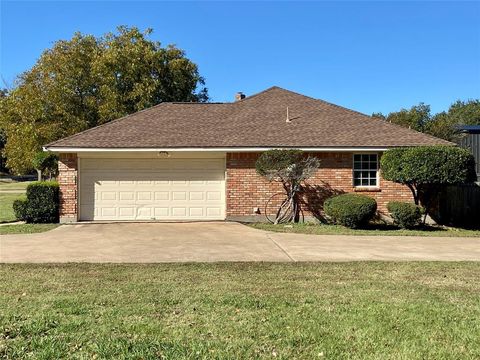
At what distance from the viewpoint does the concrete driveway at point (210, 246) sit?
9180mm

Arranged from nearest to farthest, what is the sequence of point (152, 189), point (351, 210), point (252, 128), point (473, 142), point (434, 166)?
point (434, 166), point (351, 210), point (152, 189), point (252, 128), point (473, 142)

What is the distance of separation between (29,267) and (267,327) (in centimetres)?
489

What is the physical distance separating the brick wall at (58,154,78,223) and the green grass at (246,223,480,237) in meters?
5.85

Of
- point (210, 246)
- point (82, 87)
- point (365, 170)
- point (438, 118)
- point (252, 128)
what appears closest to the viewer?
point (210, 246)

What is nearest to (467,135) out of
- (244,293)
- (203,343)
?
(244,293)

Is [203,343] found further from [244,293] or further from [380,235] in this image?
[380,235]

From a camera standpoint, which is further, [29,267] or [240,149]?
[240,149]

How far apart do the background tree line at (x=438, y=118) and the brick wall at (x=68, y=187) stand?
18157mm

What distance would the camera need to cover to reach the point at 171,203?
53.3 ft

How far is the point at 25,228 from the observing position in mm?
13500

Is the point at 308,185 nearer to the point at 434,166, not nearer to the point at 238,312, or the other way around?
the point at 434,166

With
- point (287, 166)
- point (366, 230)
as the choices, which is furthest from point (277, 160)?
point (366, 230)

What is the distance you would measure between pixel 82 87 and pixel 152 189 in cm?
1623

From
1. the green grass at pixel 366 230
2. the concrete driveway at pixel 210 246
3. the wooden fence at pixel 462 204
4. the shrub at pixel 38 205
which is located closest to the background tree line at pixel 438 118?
the wooden fence at pixel 462 204
